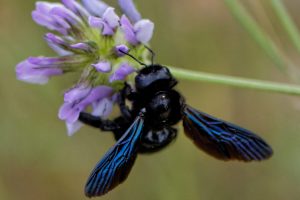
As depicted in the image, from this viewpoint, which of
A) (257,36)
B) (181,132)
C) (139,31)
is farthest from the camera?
(181,132)

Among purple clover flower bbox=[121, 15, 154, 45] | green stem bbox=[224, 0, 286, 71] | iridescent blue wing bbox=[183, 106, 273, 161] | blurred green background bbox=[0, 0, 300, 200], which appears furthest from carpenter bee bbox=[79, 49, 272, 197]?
blurred green background bbox=[0, 0, 300, 200]

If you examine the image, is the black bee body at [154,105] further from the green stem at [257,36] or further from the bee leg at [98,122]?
the green stem at [257,36]

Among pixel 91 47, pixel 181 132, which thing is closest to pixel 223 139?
pixel 91 47

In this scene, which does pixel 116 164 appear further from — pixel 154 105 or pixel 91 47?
pixel 91 47

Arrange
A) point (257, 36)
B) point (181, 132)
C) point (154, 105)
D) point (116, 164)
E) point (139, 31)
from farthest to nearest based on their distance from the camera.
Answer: point (181, 132)
point (257, 36)
point (139, 31)
point (154, 105)
point (116, 164)

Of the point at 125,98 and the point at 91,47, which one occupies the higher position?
the point at 91,47

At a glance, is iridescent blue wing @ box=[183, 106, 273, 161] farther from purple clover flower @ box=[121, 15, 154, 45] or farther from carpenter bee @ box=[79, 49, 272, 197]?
purple clover flower @ box=[121, 15, 154, 45]

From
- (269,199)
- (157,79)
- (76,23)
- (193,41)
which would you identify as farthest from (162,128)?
(193,41)
